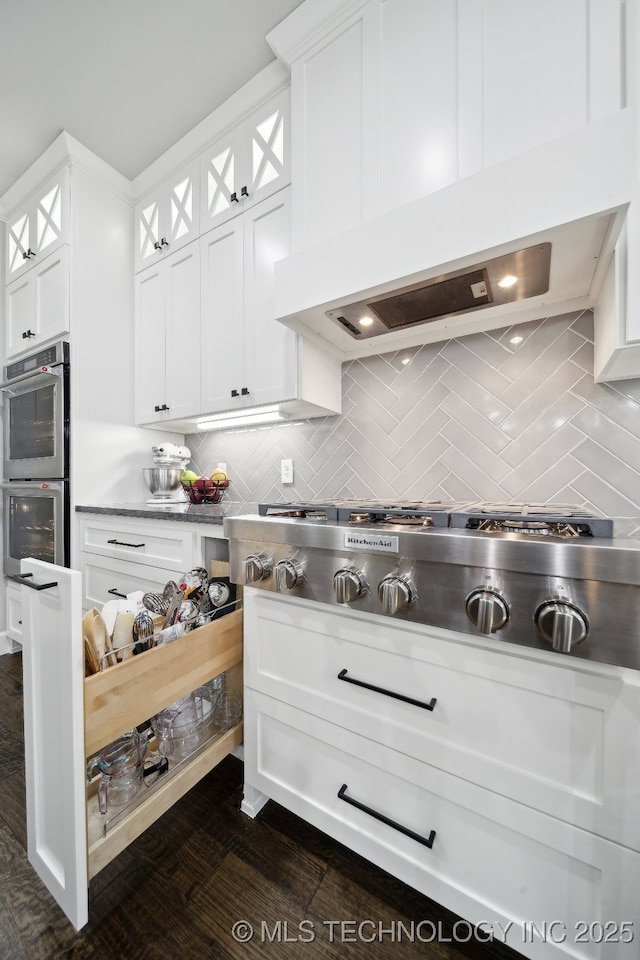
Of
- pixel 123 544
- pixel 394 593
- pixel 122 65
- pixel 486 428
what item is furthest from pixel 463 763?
pixel 122 65

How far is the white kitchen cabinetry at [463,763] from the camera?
610 millimetres

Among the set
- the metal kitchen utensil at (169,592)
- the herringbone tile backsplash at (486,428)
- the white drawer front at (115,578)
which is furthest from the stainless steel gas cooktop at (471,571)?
the white drawer front at (115,578)

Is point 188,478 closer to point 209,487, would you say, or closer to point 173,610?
point 209,487

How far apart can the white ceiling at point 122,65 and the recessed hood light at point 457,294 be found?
1168mm

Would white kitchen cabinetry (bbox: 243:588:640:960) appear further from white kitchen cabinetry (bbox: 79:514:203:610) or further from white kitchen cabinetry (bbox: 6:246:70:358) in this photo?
white kitchen cabinetry (bbox: 6:246:70:358)

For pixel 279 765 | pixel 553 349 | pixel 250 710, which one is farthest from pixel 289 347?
pixel 279 765

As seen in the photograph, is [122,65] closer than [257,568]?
No

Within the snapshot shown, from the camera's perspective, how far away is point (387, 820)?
0.82 metres

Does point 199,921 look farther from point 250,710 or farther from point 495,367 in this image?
point 495,367

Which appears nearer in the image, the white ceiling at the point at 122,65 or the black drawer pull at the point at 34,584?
the black drawer pull at the point at 34,584

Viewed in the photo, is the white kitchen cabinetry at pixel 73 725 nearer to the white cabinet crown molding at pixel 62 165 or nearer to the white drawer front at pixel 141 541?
the white drawer front at pixel 141 541

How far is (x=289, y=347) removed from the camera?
60.1 inches

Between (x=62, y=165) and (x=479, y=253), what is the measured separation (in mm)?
2383

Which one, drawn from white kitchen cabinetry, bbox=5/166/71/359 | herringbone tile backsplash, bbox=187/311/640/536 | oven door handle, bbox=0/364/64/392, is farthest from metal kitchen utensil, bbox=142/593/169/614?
white kitchen cabinetry, bbox=5/166/71/359
